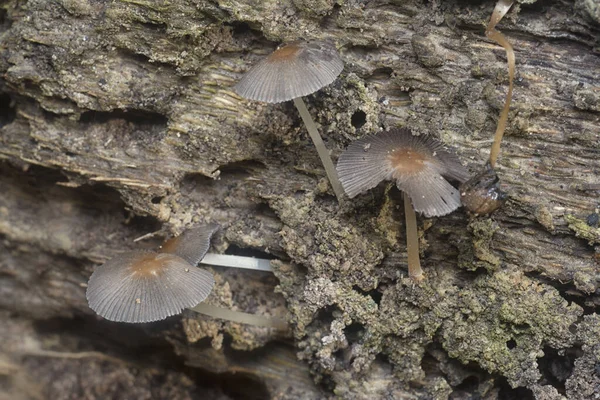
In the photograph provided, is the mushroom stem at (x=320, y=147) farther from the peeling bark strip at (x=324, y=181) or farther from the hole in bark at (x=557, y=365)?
the hole in bark at (x=557, y=365)

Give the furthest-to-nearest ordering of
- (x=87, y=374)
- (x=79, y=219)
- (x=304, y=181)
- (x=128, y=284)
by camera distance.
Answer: (x=87, y=374)
(x=79, y=219)
(x=304, y=181)
(x=128, y=284)

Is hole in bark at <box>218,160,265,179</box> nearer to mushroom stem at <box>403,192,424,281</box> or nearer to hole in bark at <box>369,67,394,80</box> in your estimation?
hole in bark at <box>369,67,394,80</box>

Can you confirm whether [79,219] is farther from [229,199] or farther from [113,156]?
[229,199]

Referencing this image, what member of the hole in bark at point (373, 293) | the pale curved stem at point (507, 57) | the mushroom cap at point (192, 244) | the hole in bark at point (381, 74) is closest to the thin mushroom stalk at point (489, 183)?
the pale curved stem at point (507, 57)

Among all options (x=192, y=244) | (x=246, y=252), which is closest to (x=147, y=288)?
(x=192, y=244)

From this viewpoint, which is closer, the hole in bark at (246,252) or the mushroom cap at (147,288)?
the mushroom cap at (147,288)

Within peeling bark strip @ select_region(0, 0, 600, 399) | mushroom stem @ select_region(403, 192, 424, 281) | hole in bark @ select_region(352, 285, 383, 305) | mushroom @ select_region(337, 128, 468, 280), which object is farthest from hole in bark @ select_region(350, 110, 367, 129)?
hole in bark @ select_region(352, 285, 383, 305)

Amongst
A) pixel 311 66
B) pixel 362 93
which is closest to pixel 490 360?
pixel 362 93
